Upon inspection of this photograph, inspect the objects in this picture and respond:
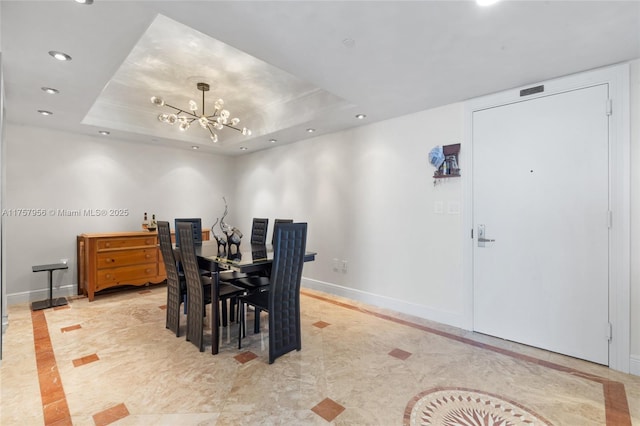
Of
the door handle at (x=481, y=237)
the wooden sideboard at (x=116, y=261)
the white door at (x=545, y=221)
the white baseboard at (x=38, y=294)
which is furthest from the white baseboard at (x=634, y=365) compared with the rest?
the white baseboard at (x=38, y=294)

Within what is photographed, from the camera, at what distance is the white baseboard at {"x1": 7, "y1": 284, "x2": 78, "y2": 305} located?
12.8ft

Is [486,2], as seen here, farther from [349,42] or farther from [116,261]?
[116,261]

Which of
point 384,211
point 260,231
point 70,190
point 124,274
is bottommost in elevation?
point 124,274

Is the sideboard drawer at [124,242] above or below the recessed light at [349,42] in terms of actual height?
below

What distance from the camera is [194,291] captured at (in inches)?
109

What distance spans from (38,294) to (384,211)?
15.9 ft

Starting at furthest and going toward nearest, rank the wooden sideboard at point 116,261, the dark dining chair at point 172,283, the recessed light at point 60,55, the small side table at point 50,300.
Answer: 1. the wooden sideboard at point 116,261
2. the small side table at point 50,300
3. the dark dining chair at point 172,283
4. the recessed light at point 60,55

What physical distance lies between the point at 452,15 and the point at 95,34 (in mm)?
2275

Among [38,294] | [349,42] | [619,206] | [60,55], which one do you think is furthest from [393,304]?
[38,294]

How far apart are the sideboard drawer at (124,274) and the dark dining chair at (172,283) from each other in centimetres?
171

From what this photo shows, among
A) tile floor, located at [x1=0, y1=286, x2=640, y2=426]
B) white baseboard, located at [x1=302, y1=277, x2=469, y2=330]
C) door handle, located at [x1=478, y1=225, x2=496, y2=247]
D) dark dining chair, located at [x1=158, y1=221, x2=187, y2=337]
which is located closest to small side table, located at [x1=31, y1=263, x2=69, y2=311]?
tile floor, located at [x1=0, y1=286, x2=640, y2=426]

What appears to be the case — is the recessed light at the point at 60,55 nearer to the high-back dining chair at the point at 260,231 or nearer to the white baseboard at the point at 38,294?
the high-back dining chair at the point at 260,231

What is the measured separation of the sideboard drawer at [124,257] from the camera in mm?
4121

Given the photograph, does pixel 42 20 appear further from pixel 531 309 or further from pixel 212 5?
pixel 531 309
